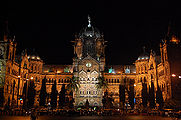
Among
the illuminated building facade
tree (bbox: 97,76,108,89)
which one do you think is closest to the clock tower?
the illuminated building facade

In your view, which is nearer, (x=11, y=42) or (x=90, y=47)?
(x=11, y=42)

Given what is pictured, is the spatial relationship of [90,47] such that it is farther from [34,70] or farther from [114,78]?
[34,70]

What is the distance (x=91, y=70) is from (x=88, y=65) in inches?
110

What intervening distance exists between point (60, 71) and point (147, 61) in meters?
46.4

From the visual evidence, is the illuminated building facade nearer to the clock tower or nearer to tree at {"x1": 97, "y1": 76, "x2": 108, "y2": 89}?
the clock tower

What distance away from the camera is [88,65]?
102m

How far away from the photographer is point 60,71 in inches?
4569

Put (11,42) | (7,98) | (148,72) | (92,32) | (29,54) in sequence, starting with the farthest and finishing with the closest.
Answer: (92,32)
(29,54)
(148,72)
(11,42)
(7,98)

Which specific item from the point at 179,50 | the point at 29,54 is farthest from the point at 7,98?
the point at 179,50

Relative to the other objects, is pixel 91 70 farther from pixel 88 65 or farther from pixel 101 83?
pixel 101 83

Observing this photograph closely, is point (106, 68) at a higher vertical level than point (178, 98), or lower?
higher

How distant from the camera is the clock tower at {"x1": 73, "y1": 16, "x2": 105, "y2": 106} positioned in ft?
321

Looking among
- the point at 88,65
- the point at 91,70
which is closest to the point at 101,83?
the point at 91,70

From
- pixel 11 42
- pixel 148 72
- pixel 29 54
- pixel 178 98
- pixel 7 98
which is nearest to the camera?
pixel 178 98
